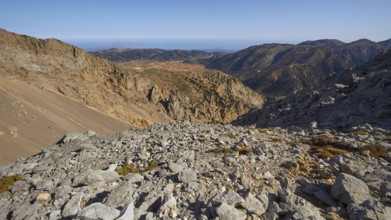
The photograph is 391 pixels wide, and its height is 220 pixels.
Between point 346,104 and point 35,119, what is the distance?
41718 millimetres

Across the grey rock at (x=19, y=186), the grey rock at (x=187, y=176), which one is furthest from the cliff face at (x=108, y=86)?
the grey rock at (x=187, y=176)

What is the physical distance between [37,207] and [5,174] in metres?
6.12

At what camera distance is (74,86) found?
75625 millimetres

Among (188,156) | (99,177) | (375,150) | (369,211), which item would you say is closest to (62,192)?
(99,177)

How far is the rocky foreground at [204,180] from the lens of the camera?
10.4 meters

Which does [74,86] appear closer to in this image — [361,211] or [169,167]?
[169,167]

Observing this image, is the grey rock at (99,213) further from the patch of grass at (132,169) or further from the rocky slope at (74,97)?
the rocky slope at (74,97)

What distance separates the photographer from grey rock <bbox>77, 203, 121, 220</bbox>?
951 cm

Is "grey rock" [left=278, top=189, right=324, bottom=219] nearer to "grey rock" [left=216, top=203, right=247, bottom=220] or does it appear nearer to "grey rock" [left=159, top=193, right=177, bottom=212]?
"grey rock" [left=216, top=203, right=247, bottom=220]

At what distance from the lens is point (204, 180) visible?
12.5 metres

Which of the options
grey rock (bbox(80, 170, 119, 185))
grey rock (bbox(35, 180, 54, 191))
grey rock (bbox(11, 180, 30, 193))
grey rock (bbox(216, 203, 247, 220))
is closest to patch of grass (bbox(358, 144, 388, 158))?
grey rock (bbox(216, 203, 247, 220))

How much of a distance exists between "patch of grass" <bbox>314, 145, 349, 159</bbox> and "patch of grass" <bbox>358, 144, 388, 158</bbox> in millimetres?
946

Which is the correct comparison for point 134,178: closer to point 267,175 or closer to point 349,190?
point 267,175

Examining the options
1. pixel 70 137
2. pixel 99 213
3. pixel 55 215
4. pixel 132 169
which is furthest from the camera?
pixel 70 137
